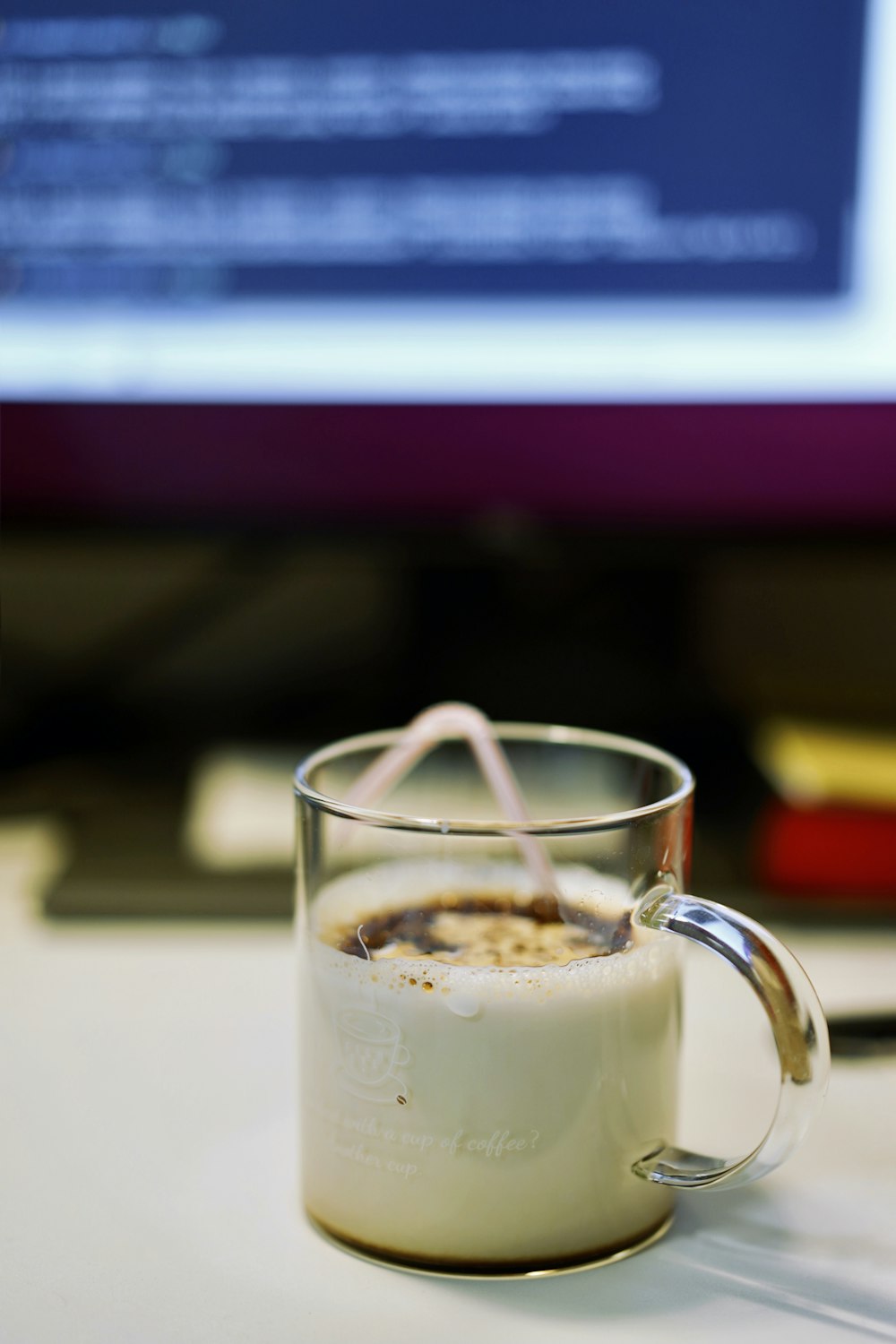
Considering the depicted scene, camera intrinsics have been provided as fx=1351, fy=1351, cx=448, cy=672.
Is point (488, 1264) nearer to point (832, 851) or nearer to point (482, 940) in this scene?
point (482, 940)

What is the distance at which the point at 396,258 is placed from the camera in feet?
1.58

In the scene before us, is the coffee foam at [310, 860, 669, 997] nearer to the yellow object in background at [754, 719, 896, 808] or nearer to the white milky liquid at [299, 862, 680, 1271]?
the white milky liquid at [299, 862, 680, 1271]

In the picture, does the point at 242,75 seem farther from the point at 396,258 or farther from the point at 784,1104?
the point at 784,1104

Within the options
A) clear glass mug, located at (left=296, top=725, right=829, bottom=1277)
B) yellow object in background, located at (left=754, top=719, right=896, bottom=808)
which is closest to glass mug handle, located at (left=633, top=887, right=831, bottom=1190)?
clear glass mug, located at (left=296, top=725, right=829, bottom=1277)

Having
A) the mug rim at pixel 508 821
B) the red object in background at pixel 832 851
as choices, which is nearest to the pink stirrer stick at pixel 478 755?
the mug rim at pixel 508 821

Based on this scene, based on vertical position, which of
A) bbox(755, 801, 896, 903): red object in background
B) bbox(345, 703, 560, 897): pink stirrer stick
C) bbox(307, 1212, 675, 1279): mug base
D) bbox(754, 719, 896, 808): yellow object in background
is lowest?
bbox(307, 1212, 675, 1279): mug base

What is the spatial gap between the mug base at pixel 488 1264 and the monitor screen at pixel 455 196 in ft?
1.04

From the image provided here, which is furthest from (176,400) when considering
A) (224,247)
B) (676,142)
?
(676,142)

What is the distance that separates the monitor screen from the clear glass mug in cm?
24

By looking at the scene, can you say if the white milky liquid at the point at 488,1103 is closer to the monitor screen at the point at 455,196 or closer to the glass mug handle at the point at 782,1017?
the glass mug handle at the point at 782,1017

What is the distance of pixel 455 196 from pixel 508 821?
0.90ft

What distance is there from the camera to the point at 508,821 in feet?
0.97

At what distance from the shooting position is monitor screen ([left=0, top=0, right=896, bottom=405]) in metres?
0.47

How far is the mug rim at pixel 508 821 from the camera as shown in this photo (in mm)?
250
